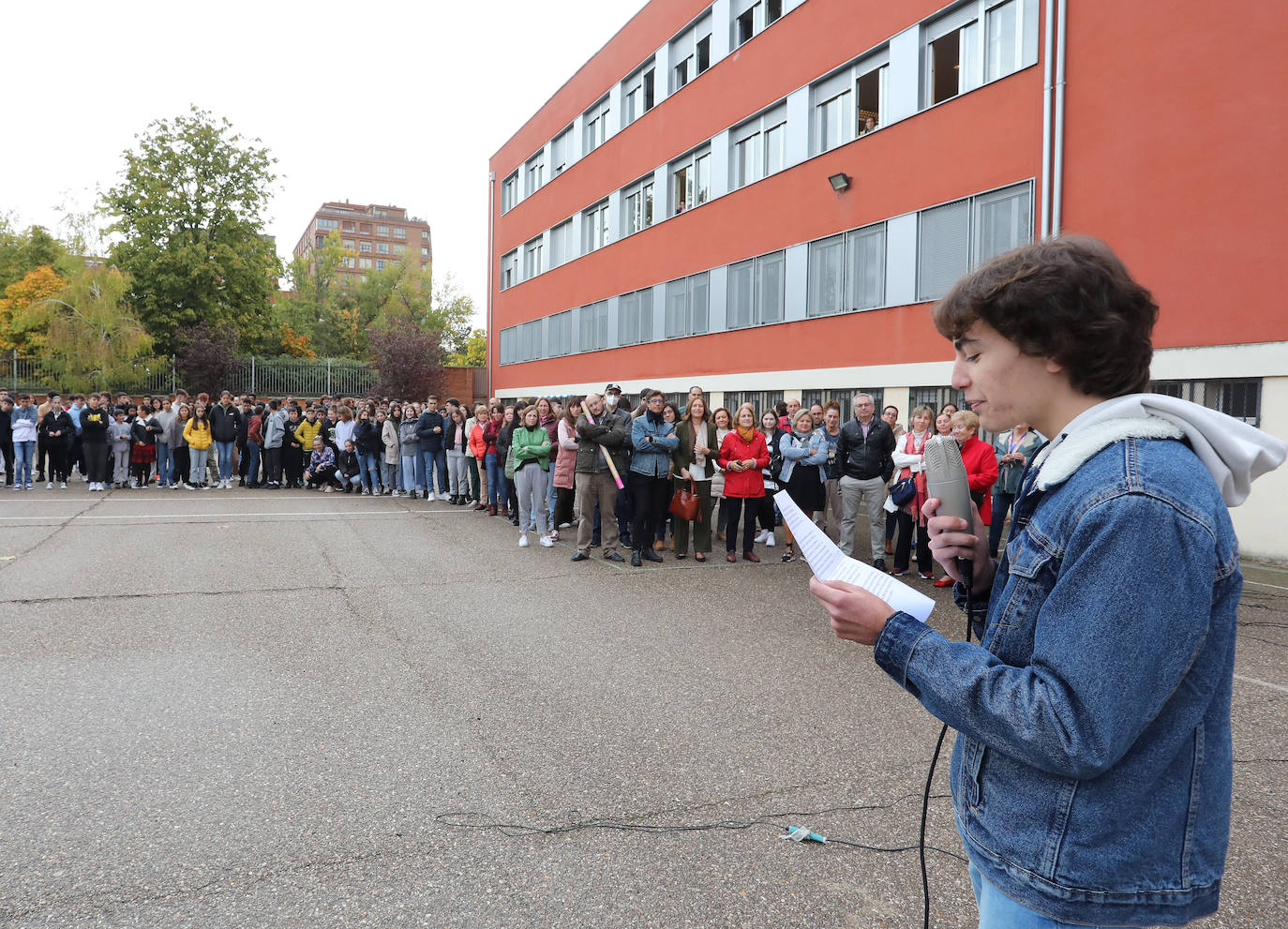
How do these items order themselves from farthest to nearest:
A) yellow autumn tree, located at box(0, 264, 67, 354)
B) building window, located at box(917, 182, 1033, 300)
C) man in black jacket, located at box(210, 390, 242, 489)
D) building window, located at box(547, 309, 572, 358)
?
1. yellow autumn tree, located at box(0, 264, 67, 354)
2. building window, located at box(547, 309, 572, 358)
3. man in black jacket, located at box(210, 390, 242, 489)
4. building window, located at box(917, 182, 1033, 300)

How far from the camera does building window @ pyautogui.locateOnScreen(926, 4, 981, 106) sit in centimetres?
1555

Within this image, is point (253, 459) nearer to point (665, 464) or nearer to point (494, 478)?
point (494, 478)

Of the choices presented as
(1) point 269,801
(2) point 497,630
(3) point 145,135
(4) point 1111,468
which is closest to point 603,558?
(2) point 497,630

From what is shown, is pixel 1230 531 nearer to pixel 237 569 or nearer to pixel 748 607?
pixel 748 607

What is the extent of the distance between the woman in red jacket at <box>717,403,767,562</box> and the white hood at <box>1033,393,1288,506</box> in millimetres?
9643

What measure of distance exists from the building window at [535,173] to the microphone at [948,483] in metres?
35.3

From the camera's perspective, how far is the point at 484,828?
12.1 feet

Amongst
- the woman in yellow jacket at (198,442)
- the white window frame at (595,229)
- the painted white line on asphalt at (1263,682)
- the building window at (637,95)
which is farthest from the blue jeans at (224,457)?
the painted white line on asphalt at (1263,682)

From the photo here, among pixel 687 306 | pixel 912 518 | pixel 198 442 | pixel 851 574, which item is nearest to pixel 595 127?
pixel 687 306

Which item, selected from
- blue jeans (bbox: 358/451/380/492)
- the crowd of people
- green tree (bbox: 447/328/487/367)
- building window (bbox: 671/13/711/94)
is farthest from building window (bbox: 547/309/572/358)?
green tree (bbox: 447/328/487/367)

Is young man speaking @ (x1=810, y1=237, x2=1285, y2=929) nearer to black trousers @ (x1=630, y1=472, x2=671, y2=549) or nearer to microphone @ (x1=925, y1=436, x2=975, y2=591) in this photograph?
microphone @ (x1=925, y1=436, x2=975, y2=591)

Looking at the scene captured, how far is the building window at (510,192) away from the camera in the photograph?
38625 millimetres

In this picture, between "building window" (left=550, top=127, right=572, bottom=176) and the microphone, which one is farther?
"building window" (left=550, top=127, right=572, bottom=176)

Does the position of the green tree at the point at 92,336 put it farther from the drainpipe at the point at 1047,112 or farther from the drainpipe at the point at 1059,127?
the drainpipe at the point at 1059,127
